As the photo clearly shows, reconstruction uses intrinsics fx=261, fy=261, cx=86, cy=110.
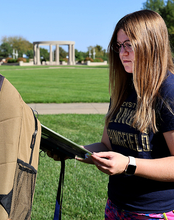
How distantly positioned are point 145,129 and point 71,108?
780cm

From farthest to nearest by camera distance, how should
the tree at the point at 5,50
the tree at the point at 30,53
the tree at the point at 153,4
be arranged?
the tree at the point at 30,53 < the tree at the point at 5,50 < the tree at the point at 153,4

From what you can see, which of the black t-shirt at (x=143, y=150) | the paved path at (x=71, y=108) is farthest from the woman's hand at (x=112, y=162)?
the paved path at (x=71, y=108)

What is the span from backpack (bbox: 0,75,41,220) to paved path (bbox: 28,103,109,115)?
7094 mm

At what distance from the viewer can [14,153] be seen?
3.53 ft

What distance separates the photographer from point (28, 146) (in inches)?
47.8

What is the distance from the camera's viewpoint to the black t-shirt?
1.39m

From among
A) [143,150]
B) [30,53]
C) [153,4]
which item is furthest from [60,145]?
[30,53]

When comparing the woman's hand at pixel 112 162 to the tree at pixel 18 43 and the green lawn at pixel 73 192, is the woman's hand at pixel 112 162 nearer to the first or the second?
the green lawn at pixel 73 192

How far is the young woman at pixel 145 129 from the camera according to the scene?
54.8 inches

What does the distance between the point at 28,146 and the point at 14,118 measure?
185 mm

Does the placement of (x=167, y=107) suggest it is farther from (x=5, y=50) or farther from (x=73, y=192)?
(x=5, y=50)

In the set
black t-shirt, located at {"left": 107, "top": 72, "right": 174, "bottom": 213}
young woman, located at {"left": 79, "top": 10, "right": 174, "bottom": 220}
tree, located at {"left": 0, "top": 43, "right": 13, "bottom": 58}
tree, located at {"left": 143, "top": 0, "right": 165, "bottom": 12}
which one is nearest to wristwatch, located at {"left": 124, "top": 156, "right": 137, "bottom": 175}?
young woman, located at {"left": 79, "top": 10, "right": 174, "bottom": 220}

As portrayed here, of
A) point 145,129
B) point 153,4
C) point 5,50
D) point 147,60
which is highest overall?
point 153,4

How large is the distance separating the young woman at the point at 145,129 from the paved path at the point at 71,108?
22.6 ft
